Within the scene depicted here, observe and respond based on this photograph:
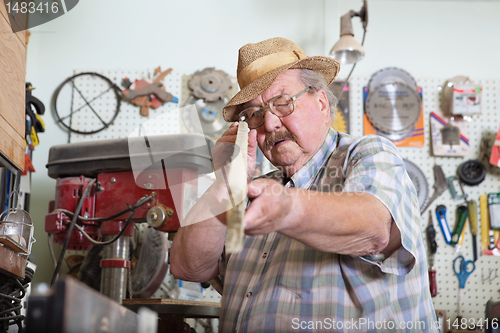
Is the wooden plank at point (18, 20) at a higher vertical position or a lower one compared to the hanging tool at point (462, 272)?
higher

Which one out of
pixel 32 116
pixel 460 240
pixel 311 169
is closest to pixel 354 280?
pixel 311 169

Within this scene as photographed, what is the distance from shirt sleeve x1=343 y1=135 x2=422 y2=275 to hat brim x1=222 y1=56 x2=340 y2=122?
0.28 meters

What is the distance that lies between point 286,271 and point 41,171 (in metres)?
1.78

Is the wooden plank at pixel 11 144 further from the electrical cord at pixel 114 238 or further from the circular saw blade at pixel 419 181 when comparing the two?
the circular saw blade at pixel 419 181

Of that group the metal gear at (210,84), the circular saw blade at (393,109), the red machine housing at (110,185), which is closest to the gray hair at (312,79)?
the red machine housing at (110,185)

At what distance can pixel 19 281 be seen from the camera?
1131 millimetres

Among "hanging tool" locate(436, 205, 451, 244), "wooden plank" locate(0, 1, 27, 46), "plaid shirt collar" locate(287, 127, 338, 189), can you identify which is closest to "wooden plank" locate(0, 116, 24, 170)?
"wooden plank" locate(0, 1, 27, 46)

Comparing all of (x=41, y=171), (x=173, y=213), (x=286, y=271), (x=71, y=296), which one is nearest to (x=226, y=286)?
(x=286, y=271)

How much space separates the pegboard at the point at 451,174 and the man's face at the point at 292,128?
1465 millimetres

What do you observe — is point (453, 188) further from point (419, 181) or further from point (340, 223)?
point (340, 223)

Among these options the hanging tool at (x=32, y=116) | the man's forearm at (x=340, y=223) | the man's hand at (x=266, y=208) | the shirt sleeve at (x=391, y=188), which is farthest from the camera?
the hanging tool at (x=32, y=116)

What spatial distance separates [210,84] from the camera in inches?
99.4

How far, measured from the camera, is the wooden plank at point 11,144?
3.73ft

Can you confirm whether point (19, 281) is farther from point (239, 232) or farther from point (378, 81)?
point (378, 81)
